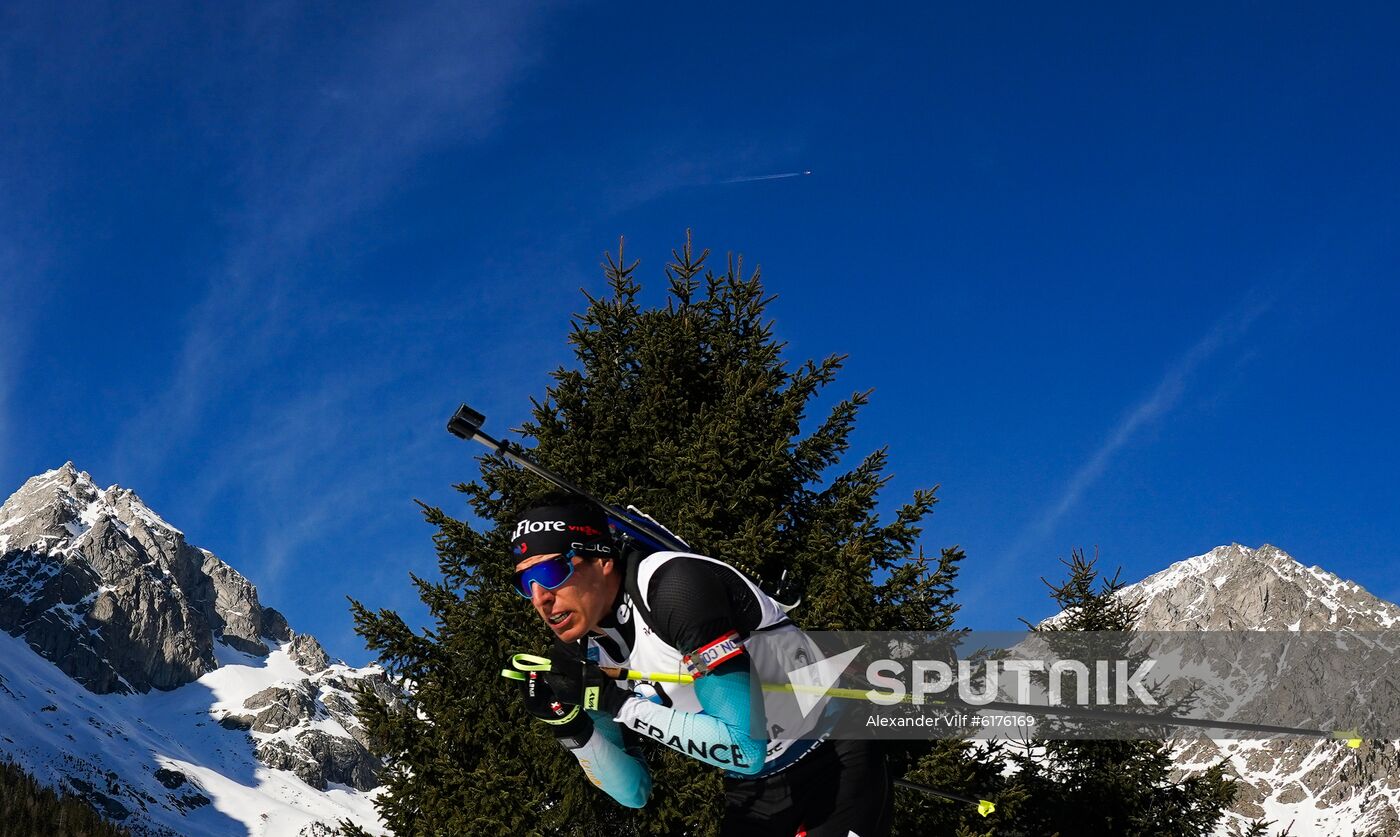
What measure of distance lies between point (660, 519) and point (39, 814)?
23.2ft

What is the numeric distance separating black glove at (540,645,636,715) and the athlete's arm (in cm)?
18

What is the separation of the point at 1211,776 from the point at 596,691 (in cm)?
1656

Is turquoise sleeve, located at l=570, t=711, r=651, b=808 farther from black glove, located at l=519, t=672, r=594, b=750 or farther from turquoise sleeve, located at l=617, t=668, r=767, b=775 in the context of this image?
turquoise sleeve, located at l=617, t=668, r=767, b=775

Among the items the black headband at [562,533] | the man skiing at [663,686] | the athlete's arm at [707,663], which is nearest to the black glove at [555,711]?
the man skiing at [663,686]

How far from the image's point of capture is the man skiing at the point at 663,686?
185 inches

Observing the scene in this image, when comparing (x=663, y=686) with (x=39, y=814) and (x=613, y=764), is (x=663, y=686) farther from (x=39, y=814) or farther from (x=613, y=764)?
(x=39, y=814)

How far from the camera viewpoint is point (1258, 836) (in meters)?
17.4

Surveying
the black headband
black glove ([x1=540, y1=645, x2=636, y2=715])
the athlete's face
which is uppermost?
the black headband

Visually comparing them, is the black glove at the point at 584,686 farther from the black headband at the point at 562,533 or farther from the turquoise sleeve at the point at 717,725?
the black headband at the point at 562,533

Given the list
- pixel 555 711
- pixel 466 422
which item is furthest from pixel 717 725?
pixel 466 422

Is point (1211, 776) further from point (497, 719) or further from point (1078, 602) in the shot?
point (497, 719)

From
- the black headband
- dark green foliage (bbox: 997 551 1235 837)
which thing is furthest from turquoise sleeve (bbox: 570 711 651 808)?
dark green foliage (bbox: 997 551 1235 837)

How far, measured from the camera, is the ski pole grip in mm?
6945

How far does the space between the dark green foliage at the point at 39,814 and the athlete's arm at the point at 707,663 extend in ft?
27.5
